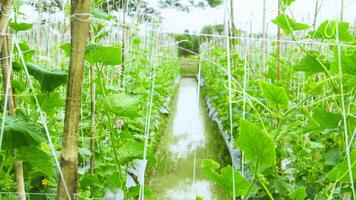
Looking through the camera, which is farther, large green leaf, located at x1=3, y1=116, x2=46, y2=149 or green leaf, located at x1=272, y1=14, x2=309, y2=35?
green leaf, located at x1=272, y1=14, x2=309, y2=35

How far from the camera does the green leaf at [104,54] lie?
3.20 feet

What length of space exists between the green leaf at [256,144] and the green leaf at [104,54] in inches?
13.4

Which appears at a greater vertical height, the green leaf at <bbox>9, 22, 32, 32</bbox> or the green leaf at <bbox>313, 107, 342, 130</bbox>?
the green leaf at <bbox>9, 22, 32, 32</bbox>

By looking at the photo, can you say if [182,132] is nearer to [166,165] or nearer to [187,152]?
[187,152]

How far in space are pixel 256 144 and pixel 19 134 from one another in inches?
17.6

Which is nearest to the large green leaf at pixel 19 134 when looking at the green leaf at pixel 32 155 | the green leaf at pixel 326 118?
the green leaf at pixel 32 155

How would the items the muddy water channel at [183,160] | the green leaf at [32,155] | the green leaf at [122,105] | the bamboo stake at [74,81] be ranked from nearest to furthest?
the bamboo stake at [74,81]
the green leaf at [32,155]
the green leaf at [122,105]
the muddy water channel at [183,160]

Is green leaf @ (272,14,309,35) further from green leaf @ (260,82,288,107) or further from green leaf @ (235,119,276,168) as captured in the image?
green leaf @ (235,119,276,168)

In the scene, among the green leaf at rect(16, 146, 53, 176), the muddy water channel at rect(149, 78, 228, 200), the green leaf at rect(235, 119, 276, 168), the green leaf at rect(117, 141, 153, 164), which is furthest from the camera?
the muddy water channel at rect(149, 78, 228, 200)

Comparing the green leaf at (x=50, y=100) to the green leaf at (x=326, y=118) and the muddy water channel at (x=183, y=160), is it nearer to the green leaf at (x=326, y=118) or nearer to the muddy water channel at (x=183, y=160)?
the green leaf at (x=326, y=118)

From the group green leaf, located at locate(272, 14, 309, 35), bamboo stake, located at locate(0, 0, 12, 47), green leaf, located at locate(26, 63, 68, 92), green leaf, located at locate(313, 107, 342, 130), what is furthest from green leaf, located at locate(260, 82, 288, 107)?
bamboo stake, located at locate(0, 0, 12, 47)

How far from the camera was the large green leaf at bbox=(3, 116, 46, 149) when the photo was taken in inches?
33.4

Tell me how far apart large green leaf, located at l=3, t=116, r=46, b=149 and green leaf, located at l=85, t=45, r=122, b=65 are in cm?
21

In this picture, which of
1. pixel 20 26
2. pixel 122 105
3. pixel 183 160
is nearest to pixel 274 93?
pixel 122 105
